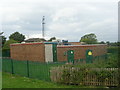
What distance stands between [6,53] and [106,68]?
28471mm

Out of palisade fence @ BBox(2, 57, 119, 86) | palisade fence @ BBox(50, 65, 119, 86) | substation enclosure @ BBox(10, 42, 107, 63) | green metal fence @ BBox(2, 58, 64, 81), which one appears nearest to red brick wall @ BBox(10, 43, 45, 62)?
substation enclosure @ BBox(10, 42, 107, 63)

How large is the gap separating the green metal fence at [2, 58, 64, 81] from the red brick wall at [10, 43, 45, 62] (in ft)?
31.2

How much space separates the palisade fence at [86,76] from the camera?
9.20m

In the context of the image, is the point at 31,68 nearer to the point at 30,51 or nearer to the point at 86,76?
the point at 86,76

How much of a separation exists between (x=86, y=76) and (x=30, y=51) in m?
18.0

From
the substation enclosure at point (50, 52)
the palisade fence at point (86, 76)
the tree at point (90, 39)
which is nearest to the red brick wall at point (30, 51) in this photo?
the substation enclosure at point (50, 52)

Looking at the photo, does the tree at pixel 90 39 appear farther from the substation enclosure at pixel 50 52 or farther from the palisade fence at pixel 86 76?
the palisade fence at pixel 86 76

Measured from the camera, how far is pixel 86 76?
9609 mm

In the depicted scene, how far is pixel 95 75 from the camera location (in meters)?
9.45

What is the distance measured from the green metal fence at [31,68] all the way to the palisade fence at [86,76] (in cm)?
131

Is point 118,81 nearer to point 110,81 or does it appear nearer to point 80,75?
point 110,81

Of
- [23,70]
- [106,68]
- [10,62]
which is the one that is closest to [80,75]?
[106,68]

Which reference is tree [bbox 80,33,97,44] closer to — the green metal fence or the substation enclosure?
the substation enclosure

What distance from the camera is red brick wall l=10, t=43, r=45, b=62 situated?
25.2 meters
